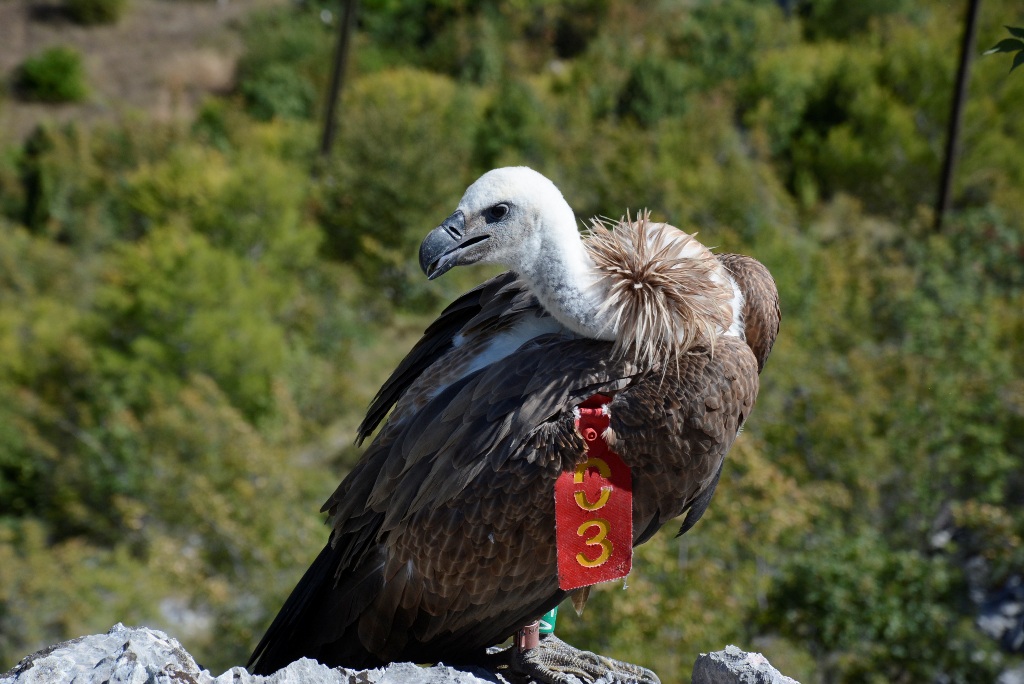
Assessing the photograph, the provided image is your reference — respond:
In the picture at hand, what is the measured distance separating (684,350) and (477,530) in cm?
91

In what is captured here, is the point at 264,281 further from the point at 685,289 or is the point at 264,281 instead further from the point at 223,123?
the point at 685,289

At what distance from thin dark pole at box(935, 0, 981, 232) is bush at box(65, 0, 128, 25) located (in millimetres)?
29639

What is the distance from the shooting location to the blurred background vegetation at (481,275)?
32.9ft

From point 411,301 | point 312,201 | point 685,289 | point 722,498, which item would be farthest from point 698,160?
point 685,289

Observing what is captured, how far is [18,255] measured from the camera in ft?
75.1

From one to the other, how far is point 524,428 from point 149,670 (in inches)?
51.2

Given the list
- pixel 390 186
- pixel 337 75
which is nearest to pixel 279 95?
pixel 337 75

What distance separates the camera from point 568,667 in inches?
148

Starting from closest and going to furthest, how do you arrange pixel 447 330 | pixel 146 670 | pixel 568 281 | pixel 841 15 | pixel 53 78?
pixel 146 670
pixel 568 281
pixel 447 330
pixel 841 15
pixel 53 78

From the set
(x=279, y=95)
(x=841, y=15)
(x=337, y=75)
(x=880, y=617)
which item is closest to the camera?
(x=880, y=617)

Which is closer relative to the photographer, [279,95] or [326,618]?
[326,618]

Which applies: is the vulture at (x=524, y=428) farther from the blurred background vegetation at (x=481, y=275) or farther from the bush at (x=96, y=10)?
the bush at (x=96, y=10)

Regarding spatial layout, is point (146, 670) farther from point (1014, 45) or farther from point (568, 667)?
point (1014, 45)

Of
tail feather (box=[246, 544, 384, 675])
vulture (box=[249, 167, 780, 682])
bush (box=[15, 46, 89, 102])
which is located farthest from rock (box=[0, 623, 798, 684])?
bush (box=[15, 46, 89, 102])
